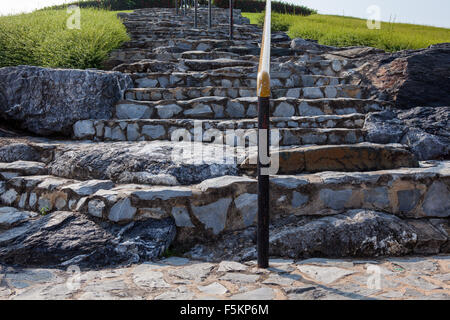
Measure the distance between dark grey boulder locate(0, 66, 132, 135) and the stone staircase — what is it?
16 cm

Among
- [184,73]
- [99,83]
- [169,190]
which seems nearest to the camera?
[169,190]

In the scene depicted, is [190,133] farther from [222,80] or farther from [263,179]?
[263,179]

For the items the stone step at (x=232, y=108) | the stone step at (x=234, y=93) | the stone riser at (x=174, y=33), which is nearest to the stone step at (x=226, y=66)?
the stone step at (x=234, y=93)

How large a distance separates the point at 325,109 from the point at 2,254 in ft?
10.3

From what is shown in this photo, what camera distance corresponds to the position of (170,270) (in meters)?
1.98

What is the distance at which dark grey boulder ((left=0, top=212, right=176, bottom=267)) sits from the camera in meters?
2.11

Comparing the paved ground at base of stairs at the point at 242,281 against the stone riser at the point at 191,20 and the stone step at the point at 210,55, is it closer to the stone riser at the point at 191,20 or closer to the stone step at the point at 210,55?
the stone step at the point at 210,55

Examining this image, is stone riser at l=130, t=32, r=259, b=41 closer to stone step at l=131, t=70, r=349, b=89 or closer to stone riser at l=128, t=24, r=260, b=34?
stone riser at l=128, t=24, r=260, b=34

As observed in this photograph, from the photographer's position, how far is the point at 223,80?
4367 mm

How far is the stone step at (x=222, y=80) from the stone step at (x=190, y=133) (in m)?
1.10

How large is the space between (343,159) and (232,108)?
4.71 feet

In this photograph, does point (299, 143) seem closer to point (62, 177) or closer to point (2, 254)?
point (62, 177)

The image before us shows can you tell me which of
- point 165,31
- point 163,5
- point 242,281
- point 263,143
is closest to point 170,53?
point 165,31

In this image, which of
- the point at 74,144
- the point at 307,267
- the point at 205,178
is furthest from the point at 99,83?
the point at 307,267
